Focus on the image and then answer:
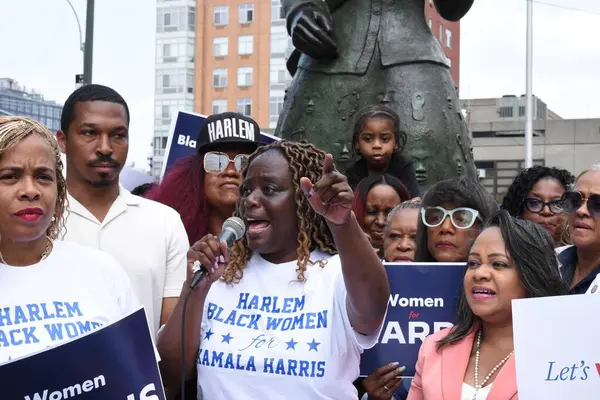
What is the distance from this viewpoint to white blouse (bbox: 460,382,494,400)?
10.6 ft

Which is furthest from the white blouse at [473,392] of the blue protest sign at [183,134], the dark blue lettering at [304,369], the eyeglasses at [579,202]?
the blue protest sign at [183,134]

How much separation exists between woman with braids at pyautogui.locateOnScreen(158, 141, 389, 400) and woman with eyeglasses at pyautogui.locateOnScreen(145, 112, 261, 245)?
1270mm

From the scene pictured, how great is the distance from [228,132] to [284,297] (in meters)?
1.69

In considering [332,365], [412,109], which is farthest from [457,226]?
[412,109]

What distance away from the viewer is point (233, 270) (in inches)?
140

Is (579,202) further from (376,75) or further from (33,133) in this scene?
(376,75)

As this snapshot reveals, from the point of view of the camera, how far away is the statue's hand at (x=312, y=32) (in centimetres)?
629

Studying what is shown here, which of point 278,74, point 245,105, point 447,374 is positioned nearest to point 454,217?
point 447,374

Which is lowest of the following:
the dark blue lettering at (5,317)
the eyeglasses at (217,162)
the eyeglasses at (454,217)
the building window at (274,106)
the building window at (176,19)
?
the dark blue lettering at (5,317)

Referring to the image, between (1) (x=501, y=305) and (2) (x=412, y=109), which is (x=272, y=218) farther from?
(2) (x=412, y=109)

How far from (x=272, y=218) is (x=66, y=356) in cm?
100

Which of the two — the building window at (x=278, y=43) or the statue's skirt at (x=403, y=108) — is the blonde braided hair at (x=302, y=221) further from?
the building window at (x=278, y=43)

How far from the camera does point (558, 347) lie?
2959 mm

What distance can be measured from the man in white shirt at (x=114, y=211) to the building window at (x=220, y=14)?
185 feet
